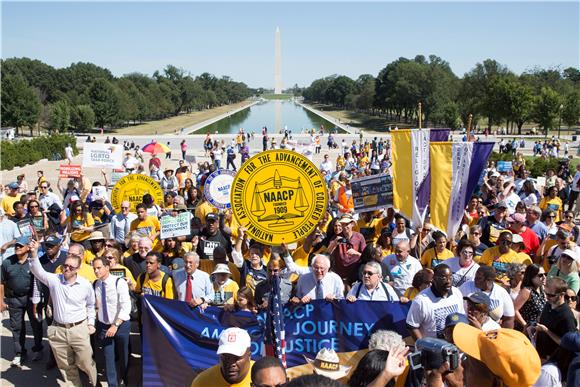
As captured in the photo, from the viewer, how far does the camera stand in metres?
3.34

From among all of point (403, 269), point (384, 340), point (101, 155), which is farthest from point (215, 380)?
point (101, 155)

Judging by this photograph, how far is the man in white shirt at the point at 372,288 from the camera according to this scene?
664 centimetres

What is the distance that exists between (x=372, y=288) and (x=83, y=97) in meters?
93.7

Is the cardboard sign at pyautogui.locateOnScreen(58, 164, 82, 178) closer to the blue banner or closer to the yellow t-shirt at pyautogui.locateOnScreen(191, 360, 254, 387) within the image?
the blue banner

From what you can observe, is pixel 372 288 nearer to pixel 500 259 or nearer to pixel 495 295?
pixel 495 295

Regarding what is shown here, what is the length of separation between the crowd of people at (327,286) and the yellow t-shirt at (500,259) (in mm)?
18

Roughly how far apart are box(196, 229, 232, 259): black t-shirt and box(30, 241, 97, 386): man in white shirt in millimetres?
2442

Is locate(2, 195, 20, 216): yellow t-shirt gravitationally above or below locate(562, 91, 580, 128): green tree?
below

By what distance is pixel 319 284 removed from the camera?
7027mm

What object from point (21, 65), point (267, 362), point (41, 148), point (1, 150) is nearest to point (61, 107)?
point (41, 148)

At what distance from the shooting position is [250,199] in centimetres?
664

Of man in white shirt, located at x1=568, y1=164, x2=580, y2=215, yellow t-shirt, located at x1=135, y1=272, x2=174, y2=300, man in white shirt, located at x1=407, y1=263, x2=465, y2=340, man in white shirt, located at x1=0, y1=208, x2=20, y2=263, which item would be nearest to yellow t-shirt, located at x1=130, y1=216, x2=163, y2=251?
man in white shirt, located at x1=0, y1=208, x2=20, y2=263

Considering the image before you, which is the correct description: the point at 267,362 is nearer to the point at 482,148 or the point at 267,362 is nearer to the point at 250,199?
the point at 250,199

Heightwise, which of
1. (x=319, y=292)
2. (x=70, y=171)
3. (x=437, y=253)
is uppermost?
(x=70, y=171)
